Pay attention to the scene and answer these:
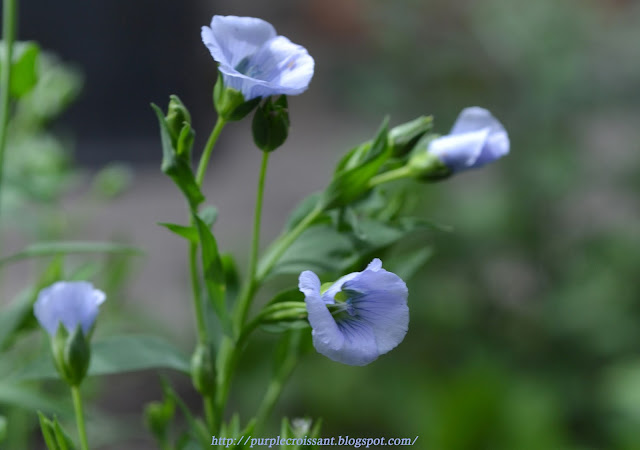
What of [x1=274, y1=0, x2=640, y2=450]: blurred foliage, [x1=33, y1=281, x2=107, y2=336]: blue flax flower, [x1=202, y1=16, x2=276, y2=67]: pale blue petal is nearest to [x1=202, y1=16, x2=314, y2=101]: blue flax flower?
[x1=202, y1=16, x2=276, y2=67]: pale blue petal

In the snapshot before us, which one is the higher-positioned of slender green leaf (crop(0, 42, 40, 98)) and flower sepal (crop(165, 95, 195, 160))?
flower sepal (crop(165, 95, 195, 160))

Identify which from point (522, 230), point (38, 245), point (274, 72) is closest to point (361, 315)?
point (274, 72)

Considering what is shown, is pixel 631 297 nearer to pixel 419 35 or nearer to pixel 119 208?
pixel 419 35

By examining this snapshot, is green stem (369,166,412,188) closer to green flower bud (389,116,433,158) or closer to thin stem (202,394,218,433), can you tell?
green flower bud (389,116,433,158)

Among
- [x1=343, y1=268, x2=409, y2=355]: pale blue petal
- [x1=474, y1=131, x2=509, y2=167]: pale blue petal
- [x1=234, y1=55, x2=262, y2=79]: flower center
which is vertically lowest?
[x1=343, y1=268, x2=409, y2=355]: pale blue petal

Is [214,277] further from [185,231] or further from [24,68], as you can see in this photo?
[24,68]

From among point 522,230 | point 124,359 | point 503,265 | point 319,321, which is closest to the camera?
point 319,321
